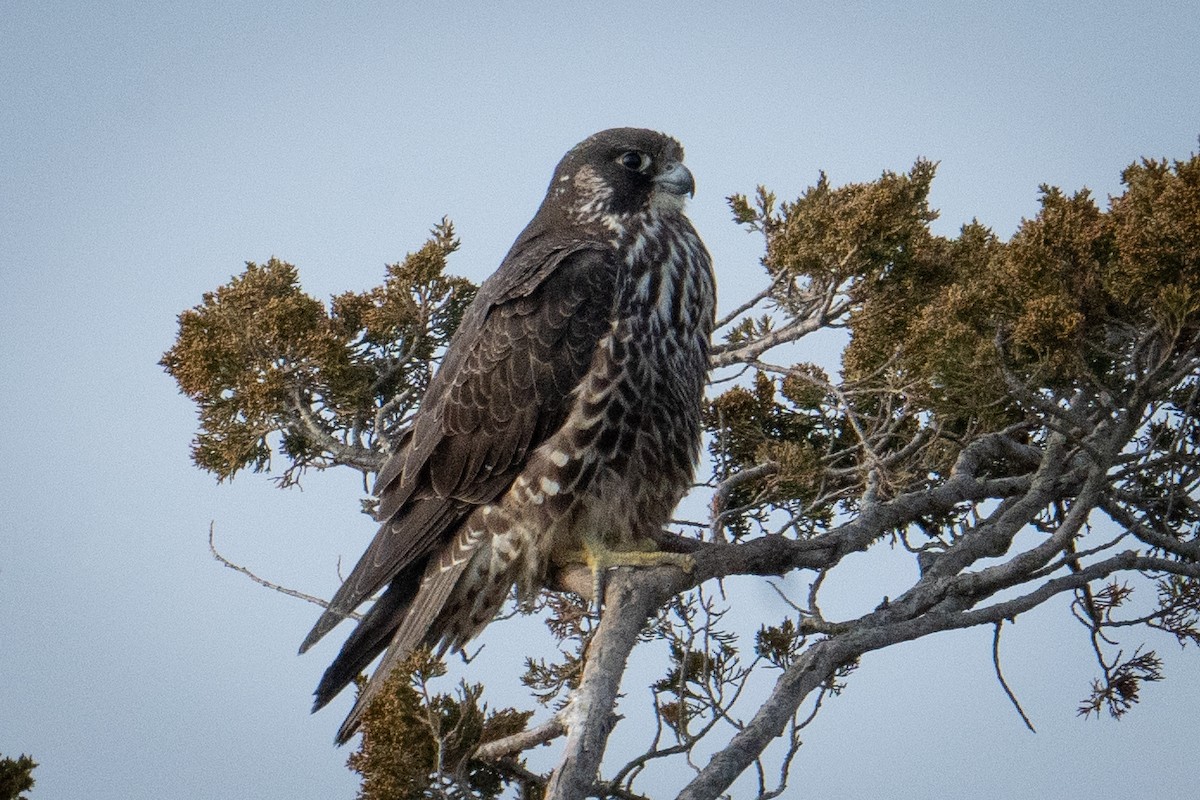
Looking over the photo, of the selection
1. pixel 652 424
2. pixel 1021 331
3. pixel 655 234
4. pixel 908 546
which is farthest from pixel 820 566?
pixel 655 234

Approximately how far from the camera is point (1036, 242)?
326cm

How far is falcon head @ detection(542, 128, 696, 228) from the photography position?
4.17m

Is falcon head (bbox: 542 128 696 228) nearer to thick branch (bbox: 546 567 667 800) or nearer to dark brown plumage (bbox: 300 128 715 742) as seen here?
dark brown plumage (bbox: 300 128 715 742)

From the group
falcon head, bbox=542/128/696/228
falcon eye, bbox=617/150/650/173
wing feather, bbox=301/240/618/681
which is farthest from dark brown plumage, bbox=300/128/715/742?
falcon eye, bbox=617/150/650/173

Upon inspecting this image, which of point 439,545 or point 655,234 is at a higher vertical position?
point 655,234

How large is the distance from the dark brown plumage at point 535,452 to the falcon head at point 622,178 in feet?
0.92

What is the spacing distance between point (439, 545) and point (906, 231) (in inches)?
71.4

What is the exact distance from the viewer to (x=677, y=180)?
4.18 m

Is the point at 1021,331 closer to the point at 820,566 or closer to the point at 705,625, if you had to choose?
the point at 820,566

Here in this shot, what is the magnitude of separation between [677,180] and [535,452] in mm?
1068

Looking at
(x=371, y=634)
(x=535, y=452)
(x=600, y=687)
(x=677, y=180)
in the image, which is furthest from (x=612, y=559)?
(x=677, y=180)

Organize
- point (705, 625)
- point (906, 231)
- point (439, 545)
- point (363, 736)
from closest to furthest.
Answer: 1. point (363, 736)
2. point (705, 625)
3. point (439, 545)
4. point (906, 231)

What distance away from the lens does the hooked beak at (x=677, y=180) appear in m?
4.17

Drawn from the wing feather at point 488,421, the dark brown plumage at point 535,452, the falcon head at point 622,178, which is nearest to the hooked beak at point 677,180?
the falcon head at point 622,178
